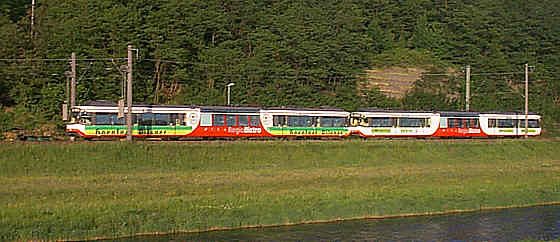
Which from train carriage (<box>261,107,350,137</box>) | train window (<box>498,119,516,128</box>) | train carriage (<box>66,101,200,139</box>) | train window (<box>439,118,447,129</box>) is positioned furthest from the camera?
train window (<box>498,119,516,128</box>)

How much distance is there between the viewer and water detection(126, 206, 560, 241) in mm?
32594

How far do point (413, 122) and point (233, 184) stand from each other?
3169cm

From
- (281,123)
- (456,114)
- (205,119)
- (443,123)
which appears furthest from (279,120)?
Answer: (456,114)

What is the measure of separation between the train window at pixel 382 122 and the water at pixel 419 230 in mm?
Answer: 26014

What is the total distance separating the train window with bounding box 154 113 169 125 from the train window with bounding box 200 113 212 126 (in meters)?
3.04

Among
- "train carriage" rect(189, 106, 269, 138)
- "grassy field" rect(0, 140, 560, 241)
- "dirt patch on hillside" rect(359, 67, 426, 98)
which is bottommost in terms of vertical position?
"grassy field" rect(0, 140, 560, 241)

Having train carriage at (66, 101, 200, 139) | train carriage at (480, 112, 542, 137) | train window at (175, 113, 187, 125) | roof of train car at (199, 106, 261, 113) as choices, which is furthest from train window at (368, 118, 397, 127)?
train window at (175, 113, 187, 125)

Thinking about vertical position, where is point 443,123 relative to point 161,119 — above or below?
above

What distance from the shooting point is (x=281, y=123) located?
61250 mm

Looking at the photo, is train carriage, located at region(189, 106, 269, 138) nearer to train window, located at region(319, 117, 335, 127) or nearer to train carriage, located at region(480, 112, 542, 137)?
train window, located at region(319, 117, 335, 127)

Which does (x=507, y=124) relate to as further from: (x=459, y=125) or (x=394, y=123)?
(x=394, y=123)

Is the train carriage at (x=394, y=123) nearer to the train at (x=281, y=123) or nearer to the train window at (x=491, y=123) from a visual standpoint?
the train at (x=281, y=123)

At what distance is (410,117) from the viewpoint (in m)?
68.6

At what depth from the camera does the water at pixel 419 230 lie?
1283 inches
